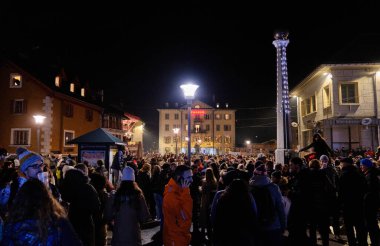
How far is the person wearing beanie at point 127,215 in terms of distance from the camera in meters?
5.07

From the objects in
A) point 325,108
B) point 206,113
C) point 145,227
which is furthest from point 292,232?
point 206,113

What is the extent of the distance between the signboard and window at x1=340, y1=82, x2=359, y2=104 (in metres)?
18.8

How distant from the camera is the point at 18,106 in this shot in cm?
2830

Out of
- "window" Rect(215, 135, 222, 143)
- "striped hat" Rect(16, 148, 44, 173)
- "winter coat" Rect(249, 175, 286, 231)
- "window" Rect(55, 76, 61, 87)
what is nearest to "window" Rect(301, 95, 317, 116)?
"window" Rect(55, 76, 61, 87)

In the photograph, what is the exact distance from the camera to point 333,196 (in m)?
7.59

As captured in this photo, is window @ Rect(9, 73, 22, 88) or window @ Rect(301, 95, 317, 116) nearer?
window @ Rect(9, 73, 22, 88)

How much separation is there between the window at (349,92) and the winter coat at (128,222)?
23068 mm

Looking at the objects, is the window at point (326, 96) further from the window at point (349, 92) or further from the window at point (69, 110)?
the window at point (69, 110)

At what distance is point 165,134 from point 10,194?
271 feet

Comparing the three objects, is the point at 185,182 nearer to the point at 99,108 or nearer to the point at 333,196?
the point at 333,196

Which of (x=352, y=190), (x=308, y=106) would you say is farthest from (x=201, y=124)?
(x=352, y=190)

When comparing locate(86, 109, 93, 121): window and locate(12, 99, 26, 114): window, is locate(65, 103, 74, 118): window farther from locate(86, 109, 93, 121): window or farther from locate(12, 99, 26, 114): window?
locate(12, 99, 26, 114): window

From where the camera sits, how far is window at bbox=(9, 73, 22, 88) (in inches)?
1113

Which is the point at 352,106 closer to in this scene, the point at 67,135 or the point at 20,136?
the point at 67,135
